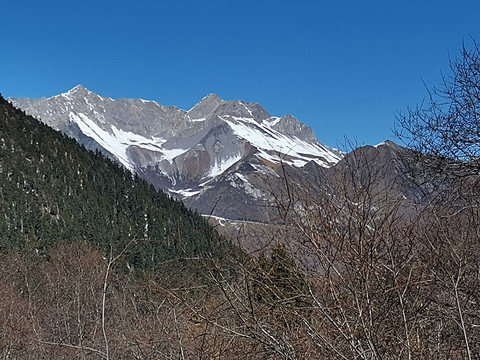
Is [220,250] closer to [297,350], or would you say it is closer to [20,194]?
[297,350]

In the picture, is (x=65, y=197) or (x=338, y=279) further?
(x=65, y=197)

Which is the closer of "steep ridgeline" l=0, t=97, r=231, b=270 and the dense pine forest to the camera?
the dense pine forest

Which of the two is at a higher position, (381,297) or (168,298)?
(381,297)

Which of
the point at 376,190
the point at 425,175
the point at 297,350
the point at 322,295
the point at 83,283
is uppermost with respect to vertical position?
the point at 425,175

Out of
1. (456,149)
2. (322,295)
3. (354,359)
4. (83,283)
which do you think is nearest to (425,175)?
(456,149)

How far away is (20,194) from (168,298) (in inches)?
3142

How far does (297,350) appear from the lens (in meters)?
2.47

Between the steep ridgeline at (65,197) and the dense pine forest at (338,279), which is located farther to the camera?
the steep ridgeline at (65,197)

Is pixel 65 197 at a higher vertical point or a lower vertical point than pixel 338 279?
lower

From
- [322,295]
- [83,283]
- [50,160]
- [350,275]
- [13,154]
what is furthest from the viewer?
[50,160]

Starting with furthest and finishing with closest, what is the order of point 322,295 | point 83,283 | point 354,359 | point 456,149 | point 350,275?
point 83,283
point 456,149
point 322,295
point 350,275
point 354,359

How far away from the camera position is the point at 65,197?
8131cm

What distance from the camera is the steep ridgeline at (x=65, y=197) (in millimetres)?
65688

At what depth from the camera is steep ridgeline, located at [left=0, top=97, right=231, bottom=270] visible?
65.7 m
